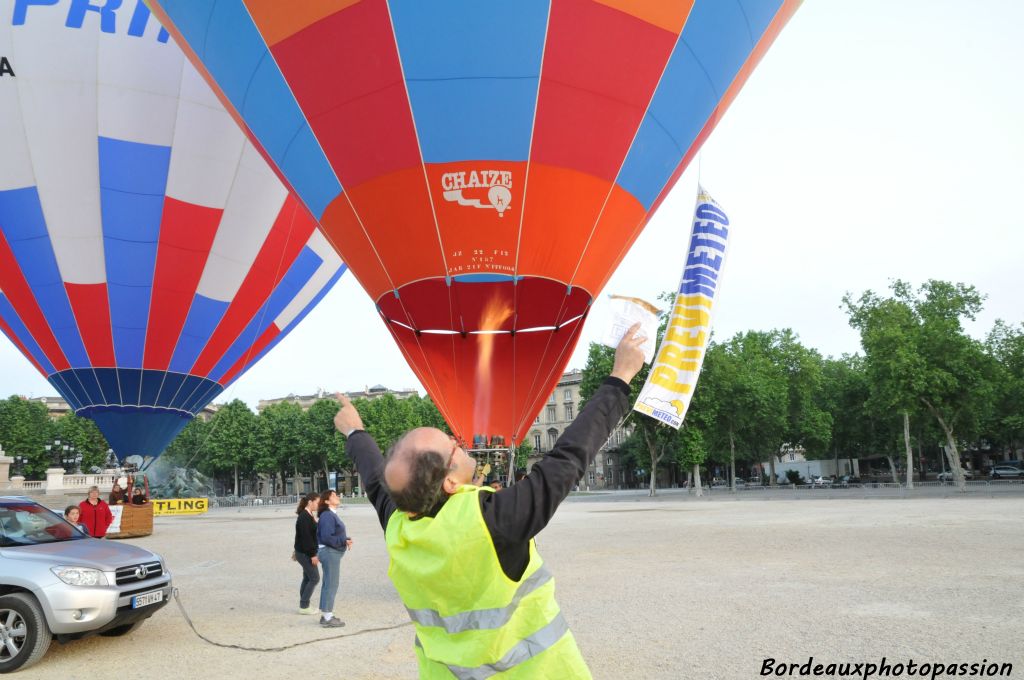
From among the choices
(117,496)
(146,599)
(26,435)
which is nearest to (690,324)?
(146,599)

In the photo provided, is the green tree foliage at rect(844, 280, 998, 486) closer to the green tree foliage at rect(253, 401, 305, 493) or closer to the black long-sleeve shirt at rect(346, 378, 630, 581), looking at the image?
the black long-sleeve shirt at rect(346, 378, 630, 581)

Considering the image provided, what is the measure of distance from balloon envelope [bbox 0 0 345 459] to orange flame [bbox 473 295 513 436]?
5902 mm

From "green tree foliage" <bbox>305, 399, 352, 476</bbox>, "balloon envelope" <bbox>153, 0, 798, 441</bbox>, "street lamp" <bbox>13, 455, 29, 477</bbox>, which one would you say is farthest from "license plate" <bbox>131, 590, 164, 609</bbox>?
"street lamp" <bbox>13, 455, 29, 477</bbox>

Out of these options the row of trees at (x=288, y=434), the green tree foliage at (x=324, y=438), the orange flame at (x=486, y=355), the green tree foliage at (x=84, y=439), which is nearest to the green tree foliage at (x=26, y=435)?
the green tree foliage at (x=84, y=439)

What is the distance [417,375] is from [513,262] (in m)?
2.12

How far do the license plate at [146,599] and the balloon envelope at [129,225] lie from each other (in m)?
7.93

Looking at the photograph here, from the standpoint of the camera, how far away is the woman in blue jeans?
8078 mm

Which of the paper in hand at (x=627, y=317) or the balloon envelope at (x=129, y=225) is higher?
the balloon envelope at (x=129, y=225)

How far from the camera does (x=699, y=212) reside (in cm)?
641

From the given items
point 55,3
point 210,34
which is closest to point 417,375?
point 210,34

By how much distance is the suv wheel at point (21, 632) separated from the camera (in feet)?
21.6

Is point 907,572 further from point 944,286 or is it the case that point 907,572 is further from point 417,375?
point 944,286

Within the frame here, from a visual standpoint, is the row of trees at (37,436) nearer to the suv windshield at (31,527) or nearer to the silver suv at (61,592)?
the suv windshield at (31,527)

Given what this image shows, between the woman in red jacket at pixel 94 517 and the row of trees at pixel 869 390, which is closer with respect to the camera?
the woman in red jacket at pixel 94 517
